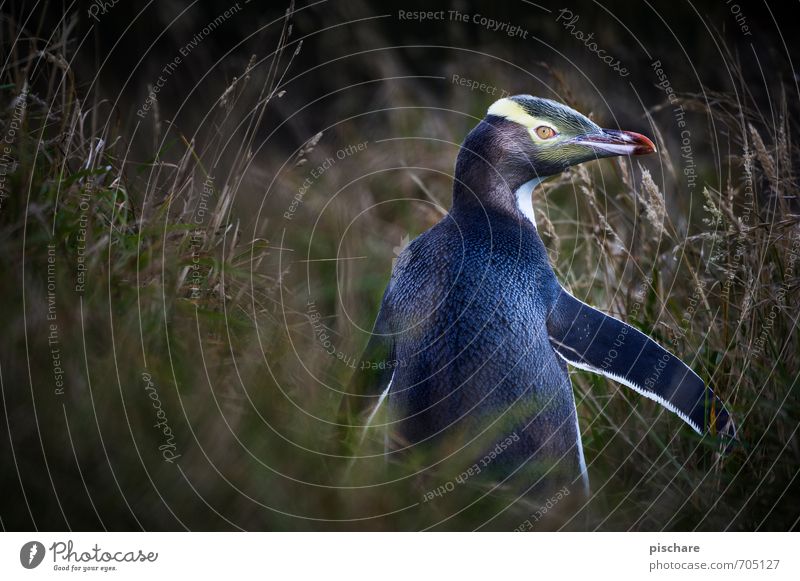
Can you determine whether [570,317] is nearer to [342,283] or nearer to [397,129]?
[342,283]

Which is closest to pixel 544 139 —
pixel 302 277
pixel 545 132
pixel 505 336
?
pixel 545 132

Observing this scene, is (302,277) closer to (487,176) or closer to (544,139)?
(487,176)

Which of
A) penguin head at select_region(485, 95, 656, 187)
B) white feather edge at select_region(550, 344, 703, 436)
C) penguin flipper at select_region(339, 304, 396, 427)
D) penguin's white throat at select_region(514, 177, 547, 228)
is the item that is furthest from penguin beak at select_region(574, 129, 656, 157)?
penguin flipper at select_region(339, 304, 396, 427)

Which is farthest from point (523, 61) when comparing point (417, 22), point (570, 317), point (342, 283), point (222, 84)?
point (570, 317)

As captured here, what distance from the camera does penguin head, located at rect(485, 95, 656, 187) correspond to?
225cm

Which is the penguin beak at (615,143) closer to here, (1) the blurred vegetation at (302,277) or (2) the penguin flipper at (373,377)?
(1) the blurred vegetation at (302,277)

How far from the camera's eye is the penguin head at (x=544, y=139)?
2254mm

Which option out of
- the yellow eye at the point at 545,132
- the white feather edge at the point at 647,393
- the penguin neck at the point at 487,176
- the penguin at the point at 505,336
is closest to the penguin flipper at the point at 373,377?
the penguin at the point at 505,336

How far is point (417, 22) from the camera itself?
4.04 m

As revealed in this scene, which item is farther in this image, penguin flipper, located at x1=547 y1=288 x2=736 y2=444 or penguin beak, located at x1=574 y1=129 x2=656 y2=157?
penguin beak, located at x1=574 y1=129 x2=656 y2=157

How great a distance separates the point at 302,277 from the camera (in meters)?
2.73

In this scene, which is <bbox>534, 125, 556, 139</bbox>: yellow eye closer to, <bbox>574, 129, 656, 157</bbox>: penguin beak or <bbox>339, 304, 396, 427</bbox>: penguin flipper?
<bbox>574, 129, 656, 157</bbox>: penguin beak

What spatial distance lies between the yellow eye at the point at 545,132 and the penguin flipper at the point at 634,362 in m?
0.40

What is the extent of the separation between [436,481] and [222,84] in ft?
7.98
